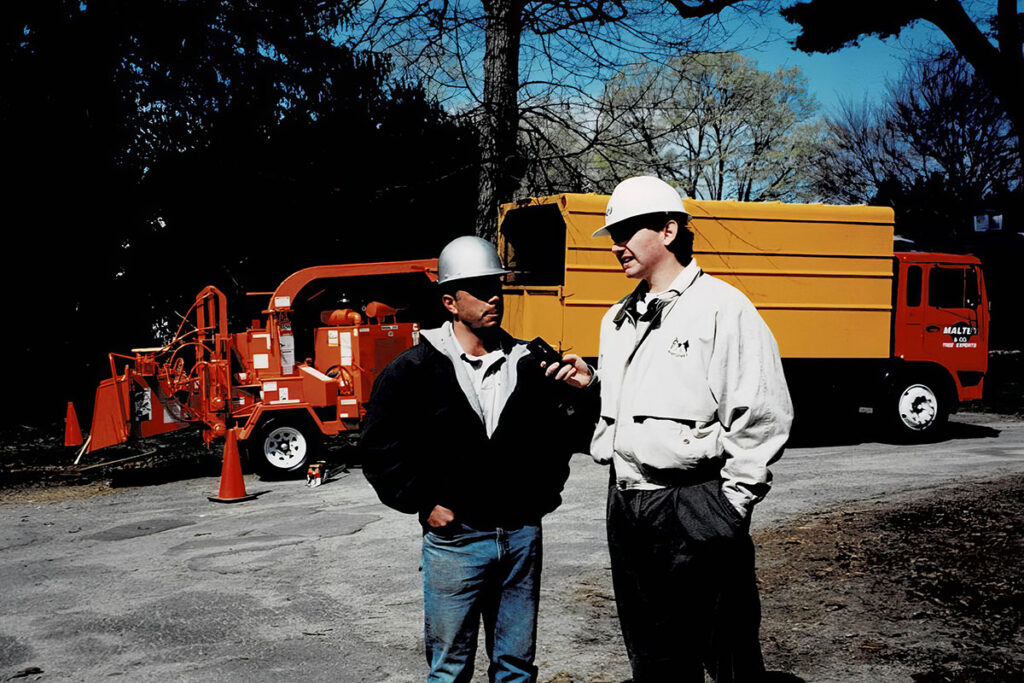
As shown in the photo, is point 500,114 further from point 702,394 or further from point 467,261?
point 702,394

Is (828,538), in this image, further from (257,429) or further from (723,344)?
(257,429)

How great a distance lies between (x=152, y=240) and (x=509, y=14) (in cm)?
967

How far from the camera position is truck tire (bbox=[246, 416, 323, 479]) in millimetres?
11078

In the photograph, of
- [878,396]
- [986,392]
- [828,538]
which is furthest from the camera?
[986,392]

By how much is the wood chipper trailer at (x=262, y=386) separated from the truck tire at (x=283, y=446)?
0.01 meters

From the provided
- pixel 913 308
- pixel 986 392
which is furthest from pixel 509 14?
pixel 986 392

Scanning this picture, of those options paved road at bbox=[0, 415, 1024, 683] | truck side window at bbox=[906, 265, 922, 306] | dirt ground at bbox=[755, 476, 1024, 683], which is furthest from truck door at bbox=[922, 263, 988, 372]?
dirt ground at bbox=[755, 476, 1024, 683]

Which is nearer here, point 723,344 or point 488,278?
point 723,344

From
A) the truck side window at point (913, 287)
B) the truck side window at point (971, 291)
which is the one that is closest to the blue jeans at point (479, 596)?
the truck side window at point (913, 287)

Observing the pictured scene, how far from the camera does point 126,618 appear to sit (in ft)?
18.5

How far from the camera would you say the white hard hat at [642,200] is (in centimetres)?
296

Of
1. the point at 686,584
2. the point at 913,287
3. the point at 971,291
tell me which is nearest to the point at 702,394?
the point at 686,584

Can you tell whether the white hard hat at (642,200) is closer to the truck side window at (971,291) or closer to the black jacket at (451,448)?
the black jacket at (451,448)

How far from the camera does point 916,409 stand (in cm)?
1323
